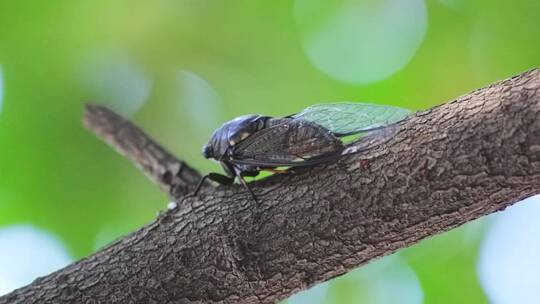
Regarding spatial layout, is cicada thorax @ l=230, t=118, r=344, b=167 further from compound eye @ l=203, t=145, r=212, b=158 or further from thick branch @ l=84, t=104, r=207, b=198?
thick branch @ l=84, t=104, r=207, b=198

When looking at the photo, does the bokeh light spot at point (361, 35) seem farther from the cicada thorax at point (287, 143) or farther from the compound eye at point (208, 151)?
the cicada thorax at point (287, 143)

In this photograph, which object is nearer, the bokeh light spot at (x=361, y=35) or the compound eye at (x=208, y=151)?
the compound eye at (x=208, y=151)

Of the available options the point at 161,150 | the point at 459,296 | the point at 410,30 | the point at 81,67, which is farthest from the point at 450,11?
the point at 81,67

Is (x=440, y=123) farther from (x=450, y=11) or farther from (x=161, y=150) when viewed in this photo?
(x=450, y=11)

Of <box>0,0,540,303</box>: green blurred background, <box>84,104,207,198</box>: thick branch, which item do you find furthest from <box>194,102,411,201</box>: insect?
<box>0,0,540,303</box>: green blurred background

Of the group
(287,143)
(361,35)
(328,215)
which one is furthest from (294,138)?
(361,35)

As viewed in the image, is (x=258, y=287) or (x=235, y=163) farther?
(x=235, y=163)

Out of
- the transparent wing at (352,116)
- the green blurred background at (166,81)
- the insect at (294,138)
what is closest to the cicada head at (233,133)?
the insect at (294,138)
